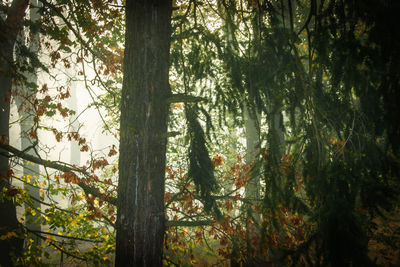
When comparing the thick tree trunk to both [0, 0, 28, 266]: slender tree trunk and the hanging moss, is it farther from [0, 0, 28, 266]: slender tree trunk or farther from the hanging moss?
[0, 0, 28, 266]: slender tree trunk

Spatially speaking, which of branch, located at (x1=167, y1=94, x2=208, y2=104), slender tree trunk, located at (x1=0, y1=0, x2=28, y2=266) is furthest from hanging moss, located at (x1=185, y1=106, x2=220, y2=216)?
slender tree trunk, located at (x1=0, y1=0, x2=28, y2=266)

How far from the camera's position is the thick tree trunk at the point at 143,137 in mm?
2721

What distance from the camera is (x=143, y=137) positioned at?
9.16 ft

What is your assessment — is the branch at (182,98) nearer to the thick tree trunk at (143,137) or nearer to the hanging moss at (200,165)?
the thick tree trunk at (143,137)

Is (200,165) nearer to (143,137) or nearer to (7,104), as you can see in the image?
(143,137)

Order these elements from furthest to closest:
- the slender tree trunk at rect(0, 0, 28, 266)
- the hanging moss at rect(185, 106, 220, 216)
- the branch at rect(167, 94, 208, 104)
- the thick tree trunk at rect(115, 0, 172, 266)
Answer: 1. the slender tree trunk at rect(0, 0, 28, 266)
2. the hanging moss at rect(185, 106, 220, 216)
3. the branch at rect(167, 94, 208, 104)
4. the thick tree trunk at rect(115, 0, 172, 266)

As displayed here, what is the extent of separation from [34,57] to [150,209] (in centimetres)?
500

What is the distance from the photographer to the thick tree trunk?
272 cm

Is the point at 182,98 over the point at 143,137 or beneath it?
over

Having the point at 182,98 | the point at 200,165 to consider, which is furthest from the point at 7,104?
the point at 200,165

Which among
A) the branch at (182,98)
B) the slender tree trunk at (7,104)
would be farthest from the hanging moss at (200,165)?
the slender tree trunk at (7,104)

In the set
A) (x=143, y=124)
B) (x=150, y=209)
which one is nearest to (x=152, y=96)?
(x=143, y=124)

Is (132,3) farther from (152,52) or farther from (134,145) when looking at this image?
(134,145)

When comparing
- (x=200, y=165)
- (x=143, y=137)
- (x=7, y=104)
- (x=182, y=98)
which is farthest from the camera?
(x=7, y=104)
